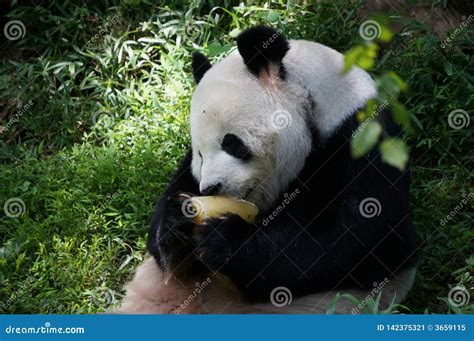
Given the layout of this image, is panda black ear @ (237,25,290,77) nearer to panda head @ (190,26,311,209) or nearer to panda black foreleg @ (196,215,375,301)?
panda head @ (190,26,311,209)

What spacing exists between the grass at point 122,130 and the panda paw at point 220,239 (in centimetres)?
141

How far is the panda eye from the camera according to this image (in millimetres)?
4664

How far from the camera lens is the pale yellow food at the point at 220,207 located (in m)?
4.62

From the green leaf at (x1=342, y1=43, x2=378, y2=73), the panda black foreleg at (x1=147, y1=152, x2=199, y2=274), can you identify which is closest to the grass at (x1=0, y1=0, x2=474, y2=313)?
the panda black foreleg at (x1=147, y1=152, x2=199, y2=274)

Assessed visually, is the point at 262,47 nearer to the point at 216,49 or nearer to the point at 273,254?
the point at 273,254

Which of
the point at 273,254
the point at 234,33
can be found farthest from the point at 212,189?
the point at 234,33

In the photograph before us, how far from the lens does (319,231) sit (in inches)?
185

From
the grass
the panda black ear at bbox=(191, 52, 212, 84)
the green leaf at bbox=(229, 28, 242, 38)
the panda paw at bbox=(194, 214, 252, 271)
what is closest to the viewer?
the panda paw at bbox=(194, 214, 252, 271)

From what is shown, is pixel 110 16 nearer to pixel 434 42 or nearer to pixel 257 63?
pixel 434 42

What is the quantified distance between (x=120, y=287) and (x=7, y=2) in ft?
13.1

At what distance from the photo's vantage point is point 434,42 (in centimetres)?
696

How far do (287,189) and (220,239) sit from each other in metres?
0.54

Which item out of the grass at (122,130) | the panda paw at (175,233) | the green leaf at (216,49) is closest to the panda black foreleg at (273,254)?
the panda paw at (175,233)

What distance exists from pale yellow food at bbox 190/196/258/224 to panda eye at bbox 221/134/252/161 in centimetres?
26
